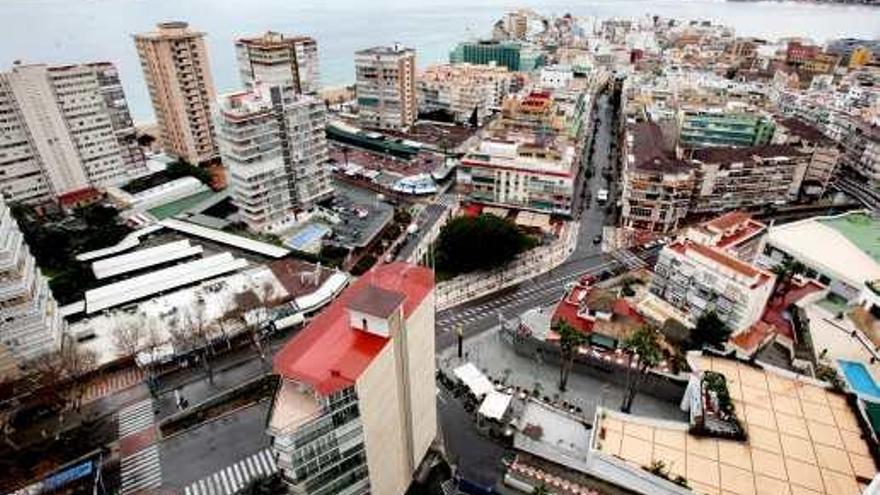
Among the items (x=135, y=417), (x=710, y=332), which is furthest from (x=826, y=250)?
(x=135, y=417)

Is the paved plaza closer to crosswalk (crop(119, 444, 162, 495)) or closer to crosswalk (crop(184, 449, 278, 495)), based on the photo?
crosswalk (crop(184, 449, 278, 495))

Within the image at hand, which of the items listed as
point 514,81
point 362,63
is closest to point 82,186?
point 362,63

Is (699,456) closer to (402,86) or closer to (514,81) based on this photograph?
(402,86)

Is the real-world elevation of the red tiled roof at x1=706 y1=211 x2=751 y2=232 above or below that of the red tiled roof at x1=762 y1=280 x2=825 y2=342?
above

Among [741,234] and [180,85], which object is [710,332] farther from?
[180,85]

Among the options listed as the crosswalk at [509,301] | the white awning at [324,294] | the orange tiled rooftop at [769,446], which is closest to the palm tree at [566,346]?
the orange tiled rooftop at [769,446]

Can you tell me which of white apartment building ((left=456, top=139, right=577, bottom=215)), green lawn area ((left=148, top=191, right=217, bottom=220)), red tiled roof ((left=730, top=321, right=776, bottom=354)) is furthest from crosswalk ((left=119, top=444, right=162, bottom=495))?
white apartment building ((left=456, top=139, right=577, bottom=215))
